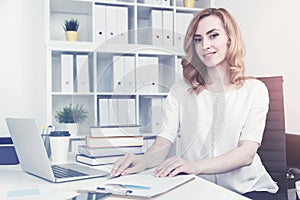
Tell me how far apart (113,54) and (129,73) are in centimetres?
17

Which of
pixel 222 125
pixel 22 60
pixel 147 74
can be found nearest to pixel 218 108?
pixel 222 125

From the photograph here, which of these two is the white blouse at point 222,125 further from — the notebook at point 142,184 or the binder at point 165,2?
the binder at point 165,2

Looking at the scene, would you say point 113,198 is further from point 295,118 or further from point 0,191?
point 295,118

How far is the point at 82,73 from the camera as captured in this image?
2.35m

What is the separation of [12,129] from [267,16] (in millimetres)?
2008

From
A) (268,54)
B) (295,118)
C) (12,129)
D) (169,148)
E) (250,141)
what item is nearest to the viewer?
(12,129)

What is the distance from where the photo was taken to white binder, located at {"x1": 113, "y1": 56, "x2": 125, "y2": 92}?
2.47 metres

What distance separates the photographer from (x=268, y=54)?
98.0 inches

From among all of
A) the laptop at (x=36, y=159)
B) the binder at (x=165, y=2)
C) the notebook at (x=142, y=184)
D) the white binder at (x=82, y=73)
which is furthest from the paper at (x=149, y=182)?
the binder at (x=165, y=2)

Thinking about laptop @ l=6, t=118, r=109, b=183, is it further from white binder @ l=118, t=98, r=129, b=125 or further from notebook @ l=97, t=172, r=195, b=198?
white binder @ l=118, t=98, r=129, b=125

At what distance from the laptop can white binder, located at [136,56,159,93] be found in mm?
1140

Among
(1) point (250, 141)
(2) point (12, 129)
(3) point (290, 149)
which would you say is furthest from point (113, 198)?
(3) point (290, 149)

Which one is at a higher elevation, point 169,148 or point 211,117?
point 211,117

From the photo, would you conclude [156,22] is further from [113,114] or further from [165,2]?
[113,114]
